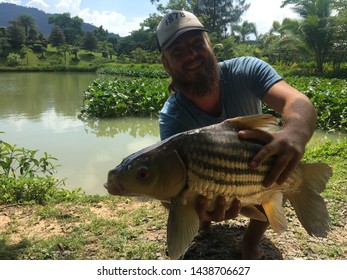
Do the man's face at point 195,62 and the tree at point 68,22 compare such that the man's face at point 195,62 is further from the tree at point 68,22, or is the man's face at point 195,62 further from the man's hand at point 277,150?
the tree at point 68,22

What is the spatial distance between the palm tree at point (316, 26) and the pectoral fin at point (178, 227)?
2046cm

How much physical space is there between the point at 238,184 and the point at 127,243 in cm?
168

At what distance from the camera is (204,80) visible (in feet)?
7.93

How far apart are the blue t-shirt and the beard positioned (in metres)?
0.07

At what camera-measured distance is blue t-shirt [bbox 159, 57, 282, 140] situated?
2.39m

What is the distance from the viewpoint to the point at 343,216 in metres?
3.16

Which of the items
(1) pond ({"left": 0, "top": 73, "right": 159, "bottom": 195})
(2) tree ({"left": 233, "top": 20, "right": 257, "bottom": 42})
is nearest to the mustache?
(1) pond ({"left": 0, "top": 73, "right": 159, "bottom": 195})

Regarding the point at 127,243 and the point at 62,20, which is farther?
the point at 62,20

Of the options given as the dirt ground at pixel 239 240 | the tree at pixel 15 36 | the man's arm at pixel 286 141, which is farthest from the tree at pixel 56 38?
the man's arm at pixel 286 141

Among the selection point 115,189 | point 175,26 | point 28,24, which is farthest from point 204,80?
point 28,24

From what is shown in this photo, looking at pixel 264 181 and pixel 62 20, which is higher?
pixel 62 20

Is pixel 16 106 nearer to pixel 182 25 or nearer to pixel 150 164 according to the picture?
pixel 182 25

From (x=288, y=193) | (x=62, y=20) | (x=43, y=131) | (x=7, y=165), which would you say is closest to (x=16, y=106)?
(x=43, y=131)

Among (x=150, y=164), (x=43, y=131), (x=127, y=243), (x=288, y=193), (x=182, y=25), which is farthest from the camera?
(x=43, y=131)
